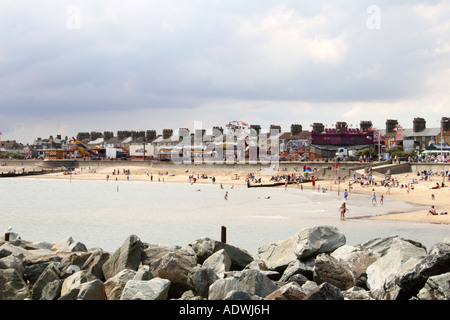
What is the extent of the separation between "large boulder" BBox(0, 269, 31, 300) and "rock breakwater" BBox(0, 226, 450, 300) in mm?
19

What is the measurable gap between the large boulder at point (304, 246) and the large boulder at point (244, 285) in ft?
Answer: 8.11

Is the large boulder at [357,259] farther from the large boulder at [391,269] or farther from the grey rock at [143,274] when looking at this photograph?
the grey rock at [143,274]

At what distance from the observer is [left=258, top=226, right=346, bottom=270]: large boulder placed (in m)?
12.0

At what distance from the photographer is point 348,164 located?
6681 cm

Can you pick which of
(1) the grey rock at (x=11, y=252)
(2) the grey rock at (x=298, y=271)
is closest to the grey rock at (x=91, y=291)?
(1) the grey rock at (x=11, y=252)

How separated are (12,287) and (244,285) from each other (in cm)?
494

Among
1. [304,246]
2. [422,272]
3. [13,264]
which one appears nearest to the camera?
[422,272]

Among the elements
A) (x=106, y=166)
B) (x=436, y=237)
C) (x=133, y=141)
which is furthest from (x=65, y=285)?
(x=133, y=141)

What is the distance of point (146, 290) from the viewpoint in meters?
9.02

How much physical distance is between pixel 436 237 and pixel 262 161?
57.0 meters

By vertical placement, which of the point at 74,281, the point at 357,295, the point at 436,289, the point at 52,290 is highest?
the point at 436,289

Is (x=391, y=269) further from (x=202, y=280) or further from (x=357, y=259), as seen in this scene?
(x=202, y=280)

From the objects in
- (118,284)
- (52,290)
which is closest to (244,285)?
(118,284)

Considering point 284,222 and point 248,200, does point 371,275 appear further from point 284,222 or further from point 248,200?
point 248,200
